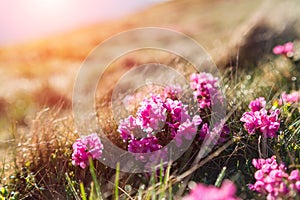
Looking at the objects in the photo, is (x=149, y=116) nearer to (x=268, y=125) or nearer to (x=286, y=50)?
(x=268, y=125)

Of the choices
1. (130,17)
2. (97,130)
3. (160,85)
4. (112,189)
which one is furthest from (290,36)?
(130,17)

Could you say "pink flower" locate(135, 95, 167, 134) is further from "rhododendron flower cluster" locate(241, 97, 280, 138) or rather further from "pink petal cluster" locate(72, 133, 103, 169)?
"rhododendron flower cluster" locate(241, 97, 280, 138)

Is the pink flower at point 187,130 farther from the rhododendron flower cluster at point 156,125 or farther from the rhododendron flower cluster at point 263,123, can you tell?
the rhododendron flower cluster at point 263,123

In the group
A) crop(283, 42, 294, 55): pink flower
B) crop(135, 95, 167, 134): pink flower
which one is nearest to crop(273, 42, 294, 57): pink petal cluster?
crop(283, 42, 294, 55): pink flower

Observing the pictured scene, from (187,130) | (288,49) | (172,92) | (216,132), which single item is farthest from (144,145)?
(288,49)

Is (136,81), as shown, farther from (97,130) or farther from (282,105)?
(282,105)
